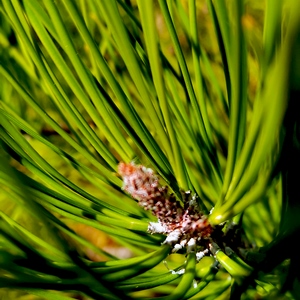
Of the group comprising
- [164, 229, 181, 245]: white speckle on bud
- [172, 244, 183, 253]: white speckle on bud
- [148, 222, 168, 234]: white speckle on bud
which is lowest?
[172, 244, 183, 253]: white speckle on bud

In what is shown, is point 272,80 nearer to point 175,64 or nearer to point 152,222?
point 152,222

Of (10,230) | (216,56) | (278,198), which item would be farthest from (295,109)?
(216,56)

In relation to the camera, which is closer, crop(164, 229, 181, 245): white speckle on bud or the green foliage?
the green foliage

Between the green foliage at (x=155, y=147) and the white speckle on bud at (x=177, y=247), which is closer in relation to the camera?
the green foliage at (x=155, y=147)

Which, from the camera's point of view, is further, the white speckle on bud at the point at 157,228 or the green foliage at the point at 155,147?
the white speckle on bud at the point at 157,228

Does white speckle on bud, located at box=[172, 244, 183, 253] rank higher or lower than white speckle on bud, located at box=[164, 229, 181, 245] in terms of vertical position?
lower

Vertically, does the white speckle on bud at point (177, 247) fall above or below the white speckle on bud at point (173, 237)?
below

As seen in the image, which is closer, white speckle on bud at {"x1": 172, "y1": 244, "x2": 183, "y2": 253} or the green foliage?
the green foliage

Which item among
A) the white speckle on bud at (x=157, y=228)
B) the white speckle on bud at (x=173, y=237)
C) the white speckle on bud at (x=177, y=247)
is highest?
the white speckle on bud at (x=157, y=228)
